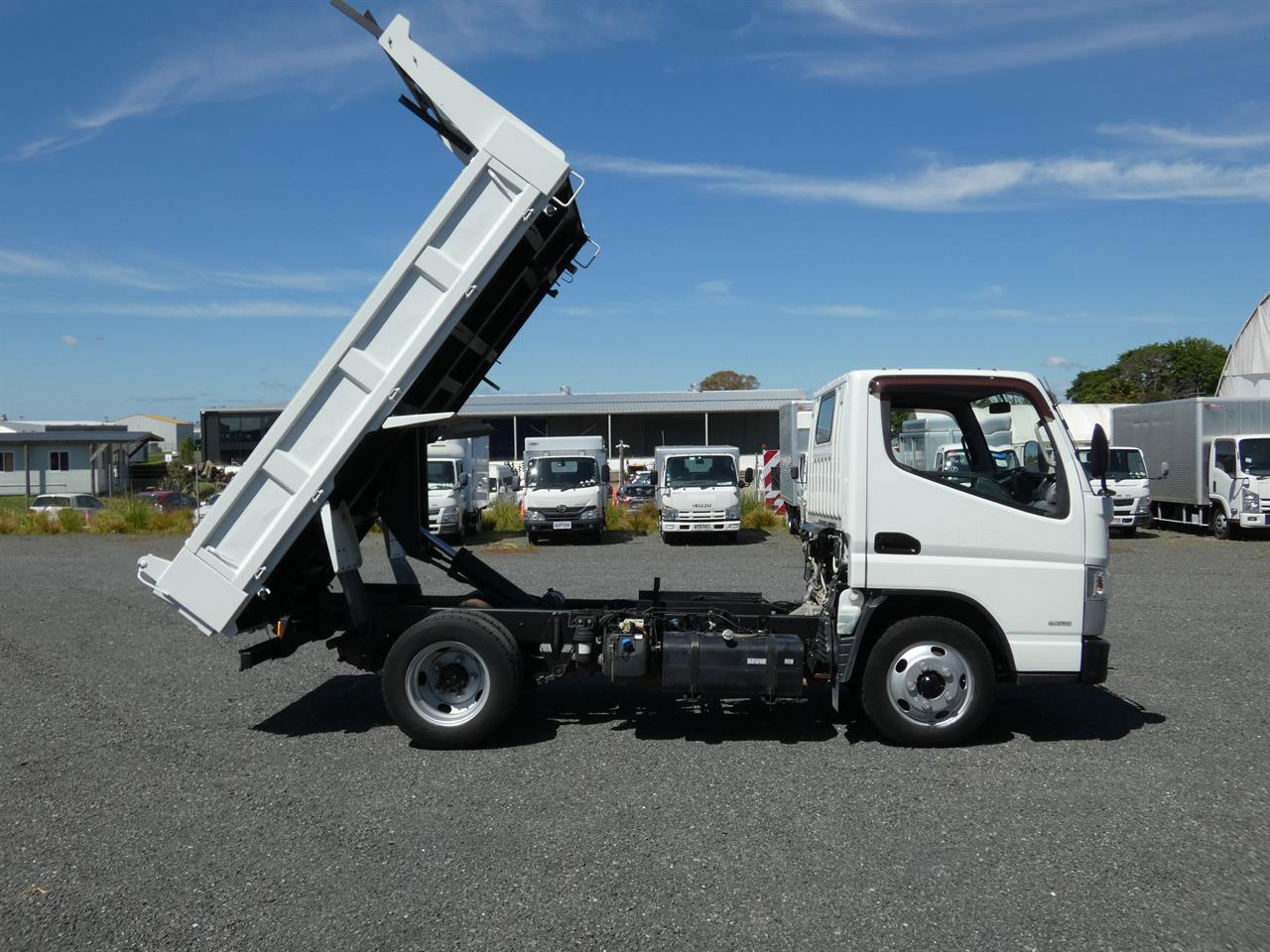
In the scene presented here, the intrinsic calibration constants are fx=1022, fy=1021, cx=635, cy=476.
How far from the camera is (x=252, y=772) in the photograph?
6.27 m

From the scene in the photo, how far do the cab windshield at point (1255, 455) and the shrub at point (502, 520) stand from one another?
16768mm

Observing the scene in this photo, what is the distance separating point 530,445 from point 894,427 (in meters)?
18.1

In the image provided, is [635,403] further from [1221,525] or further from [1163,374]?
[1163,374]

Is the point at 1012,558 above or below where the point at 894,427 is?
below

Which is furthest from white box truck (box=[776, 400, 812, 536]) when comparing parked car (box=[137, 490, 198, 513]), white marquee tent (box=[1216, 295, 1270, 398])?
white marquee tent (box=[1216, 295, 1270, 398])

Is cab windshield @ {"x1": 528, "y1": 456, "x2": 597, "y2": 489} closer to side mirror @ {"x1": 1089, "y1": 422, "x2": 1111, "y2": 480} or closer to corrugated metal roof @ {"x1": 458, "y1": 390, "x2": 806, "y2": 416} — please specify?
side mirror @ {"x1": 1089, "y1": 422, "x2": 1111, "y2": 480}

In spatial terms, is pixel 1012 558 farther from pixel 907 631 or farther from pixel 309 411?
pixel 309 411

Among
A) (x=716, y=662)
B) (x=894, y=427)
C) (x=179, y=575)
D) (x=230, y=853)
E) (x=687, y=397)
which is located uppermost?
(x=687, y=397)

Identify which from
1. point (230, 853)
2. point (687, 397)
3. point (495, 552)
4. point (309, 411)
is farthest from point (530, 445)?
point (687, 397)

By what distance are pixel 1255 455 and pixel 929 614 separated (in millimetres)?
19161

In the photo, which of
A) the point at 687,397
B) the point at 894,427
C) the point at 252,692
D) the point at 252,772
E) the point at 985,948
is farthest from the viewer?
the point at 687,397

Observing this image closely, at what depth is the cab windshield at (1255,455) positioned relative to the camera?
21844 millimetres

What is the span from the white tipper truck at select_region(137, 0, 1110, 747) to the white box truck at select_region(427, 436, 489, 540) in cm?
1466

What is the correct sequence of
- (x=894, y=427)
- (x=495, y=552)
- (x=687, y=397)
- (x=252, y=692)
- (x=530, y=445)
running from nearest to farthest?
(x=894, y=427) → (x=252, y=692) → (x=495, y=552) → (x=530, y=445) → (x=687, y=397)
